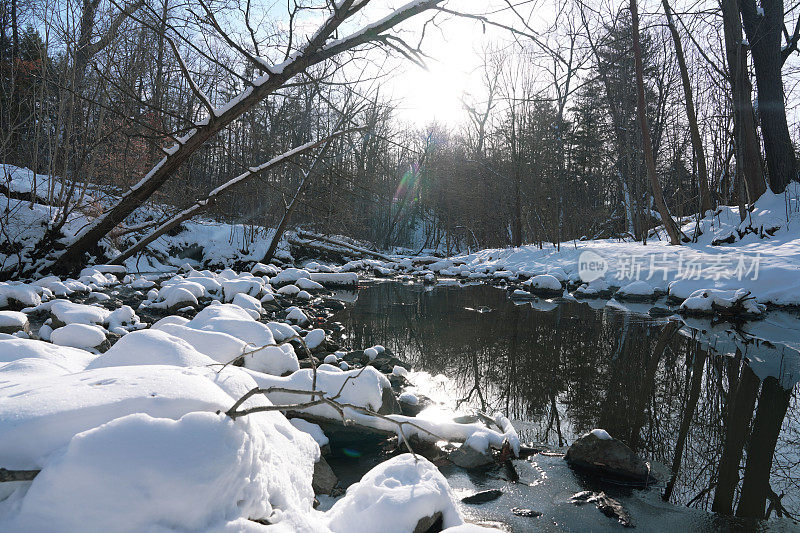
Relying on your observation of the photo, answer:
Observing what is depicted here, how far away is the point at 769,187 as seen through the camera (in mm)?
9789

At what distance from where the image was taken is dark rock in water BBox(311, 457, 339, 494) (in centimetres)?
224

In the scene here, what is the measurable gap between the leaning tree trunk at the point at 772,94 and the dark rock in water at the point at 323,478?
11.4m

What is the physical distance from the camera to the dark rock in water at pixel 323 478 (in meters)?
2.24

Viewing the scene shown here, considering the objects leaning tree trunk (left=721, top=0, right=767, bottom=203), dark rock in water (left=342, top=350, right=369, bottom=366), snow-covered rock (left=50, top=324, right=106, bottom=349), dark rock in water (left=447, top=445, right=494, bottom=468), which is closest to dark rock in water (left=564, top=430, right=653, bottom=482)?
dark rock in water (left=447, top=445, right=494, bottom=468)

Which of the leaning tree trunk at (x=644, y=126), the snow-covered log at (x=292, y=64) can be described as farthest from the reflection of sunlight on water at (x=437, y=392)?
the leaning tree trunk at (x=644, y=126)

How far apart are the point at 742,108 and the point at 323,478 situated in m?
11.3

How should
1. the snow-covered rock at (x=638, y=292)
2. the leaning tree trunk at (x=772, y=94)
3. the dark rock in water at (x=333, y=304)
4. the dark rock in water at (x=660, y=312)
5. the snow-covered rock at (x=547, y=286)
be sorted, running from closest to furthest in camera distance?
the dark rock in water at (x=660, y=312) → the dark rock in water at (x=333, y=304) → the snow-covered rock at (x=638, y=292) → the leaning tree trunk at (x=772, y=94) → the snow-covered rock at (x=547, y=286)

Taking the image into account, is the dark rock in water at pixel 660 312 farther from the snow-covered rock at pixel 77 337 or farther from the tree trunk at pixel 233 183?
the snow-covered rock at pixel 77 337

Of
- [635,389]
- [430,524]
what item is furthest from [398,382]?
[430,524]

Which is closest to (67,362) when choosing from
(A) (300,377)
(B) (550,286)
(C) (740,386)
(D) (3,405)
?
(D) (3,405)

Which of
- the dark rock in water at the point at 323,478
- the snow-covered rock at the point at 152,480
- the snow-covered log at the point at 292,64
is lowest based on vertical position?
the dark rock in water at the point at 323,478

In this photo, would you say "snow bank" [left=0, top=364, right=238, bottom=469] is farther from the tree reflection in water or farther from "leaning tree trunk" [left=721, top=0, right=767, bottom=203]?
"leaning tree trunk" [left=721, top=0, right=767, bottom=203]

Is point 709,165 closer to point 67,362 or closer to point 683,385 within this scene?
point 683,385

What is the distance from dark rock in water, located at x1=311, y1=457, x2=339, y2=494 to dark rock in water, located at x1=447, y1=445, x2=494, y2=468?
0.74 m
